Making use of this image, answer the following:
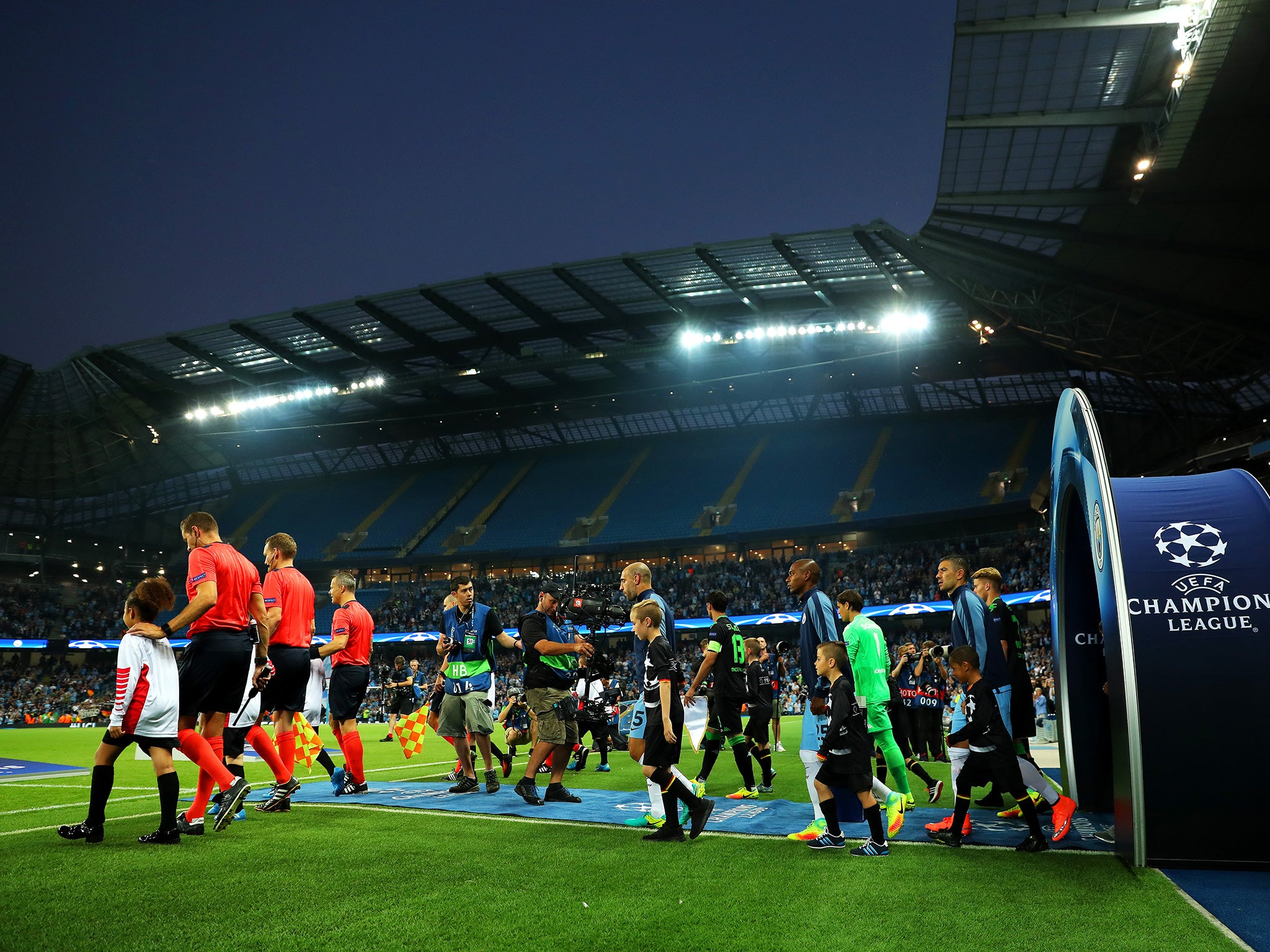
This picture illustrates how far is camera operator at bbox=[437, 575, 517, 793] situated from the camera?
9195mm

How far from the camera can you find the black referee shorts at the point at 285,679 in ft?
25.3

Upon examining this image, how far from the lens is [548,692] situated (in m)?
8.53

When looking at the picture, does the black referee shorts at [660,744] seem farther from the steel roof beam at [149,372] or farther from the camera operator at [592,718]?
the steel roof beam at [149,372]

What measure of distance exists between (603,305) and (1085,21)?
56.9ft

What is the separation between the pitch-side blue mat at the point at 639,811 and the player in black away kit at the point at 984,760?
30 centimetres

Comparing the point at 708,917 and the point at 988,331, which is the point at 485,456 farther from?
the point at 708,917

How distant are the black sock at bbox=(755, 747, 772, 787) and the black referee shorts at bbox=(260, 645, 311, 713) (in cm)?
486

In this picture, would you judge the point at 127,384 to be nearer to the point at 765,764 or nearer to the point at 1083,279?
the point at 765,764

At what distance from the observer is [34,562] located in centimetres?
4778

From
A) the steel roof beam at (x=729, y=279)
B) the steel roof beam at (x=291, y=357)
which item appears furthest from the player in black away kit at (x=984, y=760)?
the steel roof beam at (x=291, y=357)

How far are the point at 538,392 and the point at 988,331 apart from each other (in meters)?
20.8

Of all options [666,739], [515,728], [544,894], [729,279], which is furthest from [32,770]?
[729,279]

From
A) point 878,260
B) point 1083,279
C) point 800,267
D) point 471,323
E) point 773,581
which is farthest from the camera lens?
point 773,581

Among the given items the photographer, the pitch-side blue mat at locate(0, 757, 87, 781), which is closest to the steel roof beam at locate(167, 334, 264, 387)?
the pitch-side blue mat at locate(0, 757, 87, 781)
